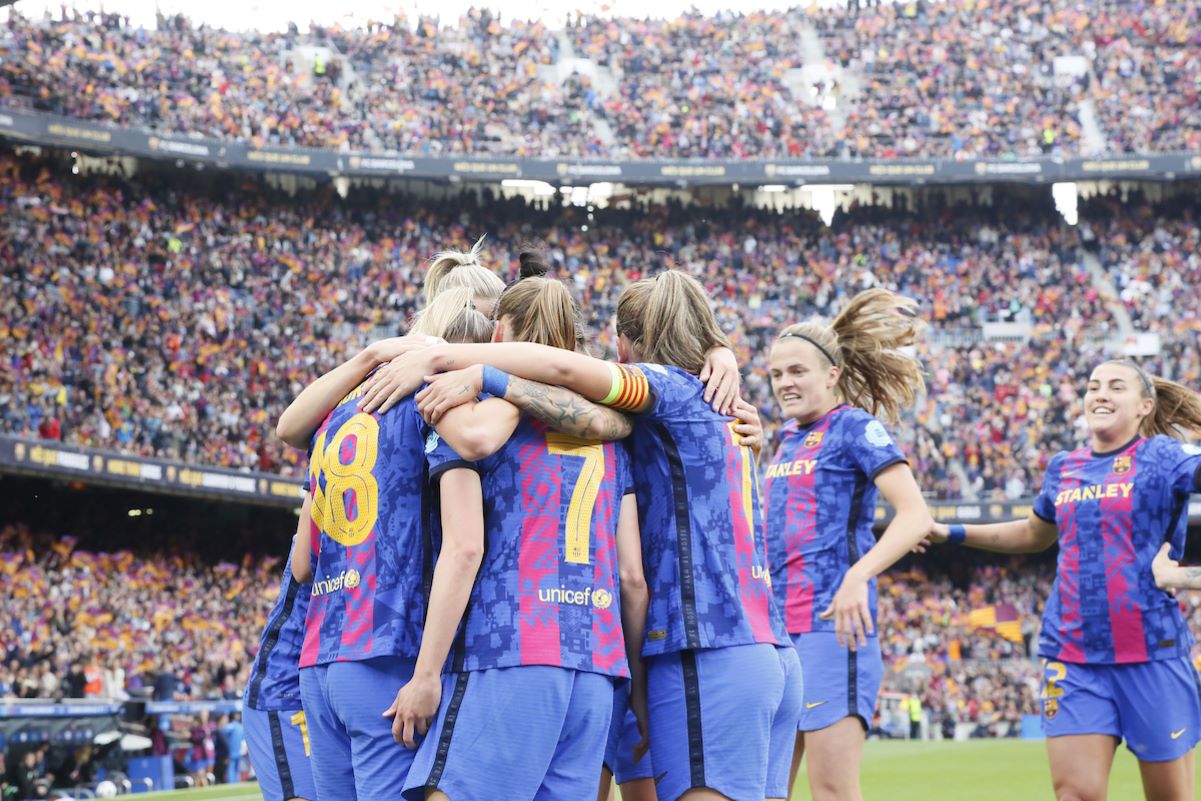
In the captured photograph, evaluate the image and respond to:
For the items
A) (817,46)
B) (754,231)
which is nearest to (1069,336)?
(754,231)

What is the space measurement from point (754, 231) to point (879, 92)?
5.08 metres

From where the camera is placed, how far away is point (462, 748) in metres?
3.74

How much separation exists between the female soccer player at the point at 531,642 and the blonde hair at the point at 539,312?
0.29 meters

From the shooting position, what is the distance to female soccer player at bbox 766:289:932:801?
241 inches

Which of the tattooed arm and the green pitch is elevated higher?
the tattooed arm

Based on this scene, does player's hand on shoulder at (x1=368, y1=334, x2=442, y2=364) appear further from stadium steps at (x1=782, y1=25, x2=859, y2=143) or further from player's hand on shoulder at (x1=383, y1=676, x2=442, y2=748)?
stadium steps at (x1=782, y1=25, x2=859, y2=143)

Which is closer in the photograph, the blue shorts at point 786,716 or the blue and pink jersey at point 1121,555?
the blue shorts at point 786,716

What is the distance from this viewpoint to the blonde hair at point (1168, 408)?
6793 mm

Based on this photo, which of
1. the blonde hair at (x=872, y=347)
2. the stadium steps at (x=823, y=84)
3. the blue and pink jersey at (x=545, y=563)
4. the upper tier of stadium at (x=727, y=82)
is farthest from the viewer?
the stadium steps at (x=823, y=84)

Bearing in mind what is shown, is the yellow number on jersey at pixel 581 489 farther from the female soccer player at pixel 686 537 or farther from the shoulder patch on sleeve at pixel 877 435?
the shoulder patch on sleeve at pixel 877 435

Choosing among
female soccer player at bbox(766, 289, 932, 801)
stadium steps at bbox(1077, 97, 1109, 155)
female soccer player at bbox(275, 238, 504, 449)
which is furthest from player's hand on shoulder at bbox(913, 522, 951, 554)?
stadium steps at bbox(1077, 97, 1109, 155)

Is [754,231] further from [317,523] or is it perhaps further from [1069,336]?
[317,523]

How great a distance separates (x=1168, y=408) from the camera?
689cm

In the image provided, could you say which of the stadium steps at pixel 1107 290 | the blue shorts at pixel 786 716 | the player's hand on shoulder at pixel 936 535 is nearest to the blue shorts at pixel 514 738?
the blue shorts at pixel 786 716
